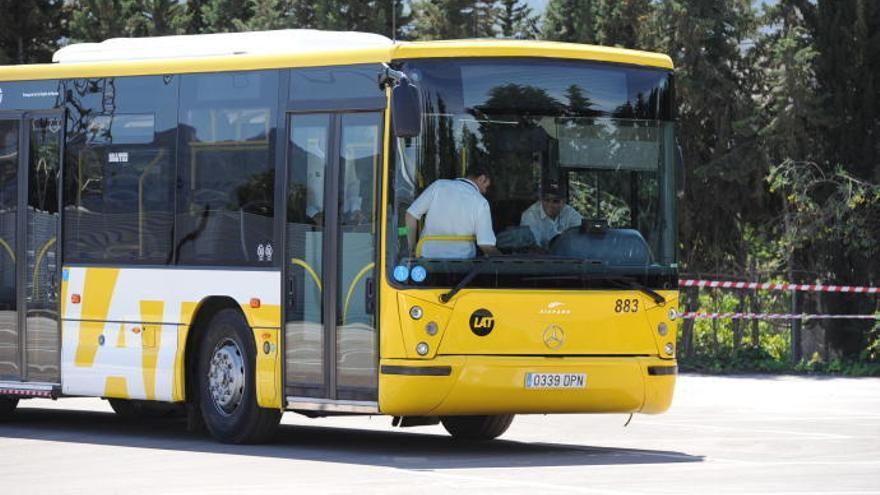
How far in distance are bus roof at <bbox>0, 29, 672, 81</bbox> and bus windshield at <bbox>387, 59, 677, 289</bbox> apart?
4.1 inches

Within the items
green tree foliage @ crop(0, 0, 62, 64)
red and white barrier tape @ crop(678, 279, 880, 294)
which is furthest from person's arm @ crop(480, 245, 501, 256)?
green tree foliage @ crop(0, 0, 62, 64)

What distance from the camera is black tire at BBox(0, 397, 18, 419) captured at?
2081 cm

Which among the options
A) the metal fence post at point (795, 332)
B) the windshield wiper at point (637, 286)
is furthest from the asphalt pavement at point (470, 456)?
the metal fence post at point (795, 332)

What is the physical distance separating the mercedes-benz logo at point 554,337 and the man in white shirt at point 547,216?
643mm

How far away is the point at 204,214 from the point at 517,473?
4522mm

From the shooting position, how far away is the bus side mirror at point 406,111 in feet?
52.3

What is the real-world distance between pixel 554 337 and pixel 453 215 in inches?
48.3

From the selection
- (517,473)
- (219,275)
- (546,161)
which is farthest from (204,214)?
(517,473)

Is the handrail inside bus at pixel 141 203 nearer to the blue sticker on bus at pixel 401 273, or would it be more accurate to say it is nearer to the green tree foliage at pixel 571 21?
the blue sticker on bus at pixel 401 273

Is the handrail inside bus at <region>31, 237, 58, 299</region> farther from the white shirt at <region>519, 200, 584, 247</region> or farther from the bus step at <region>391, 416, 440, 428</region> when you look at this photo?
the white shirt at <region>519, 200, 584, 247</region>

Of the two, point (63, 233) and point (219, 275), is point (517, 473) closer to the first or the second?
point (219, 275)

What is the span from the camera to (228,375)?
58.4 feet

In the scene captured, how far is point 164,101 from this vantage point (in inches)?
733

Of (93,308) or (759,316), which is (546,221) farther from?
(759,316)
